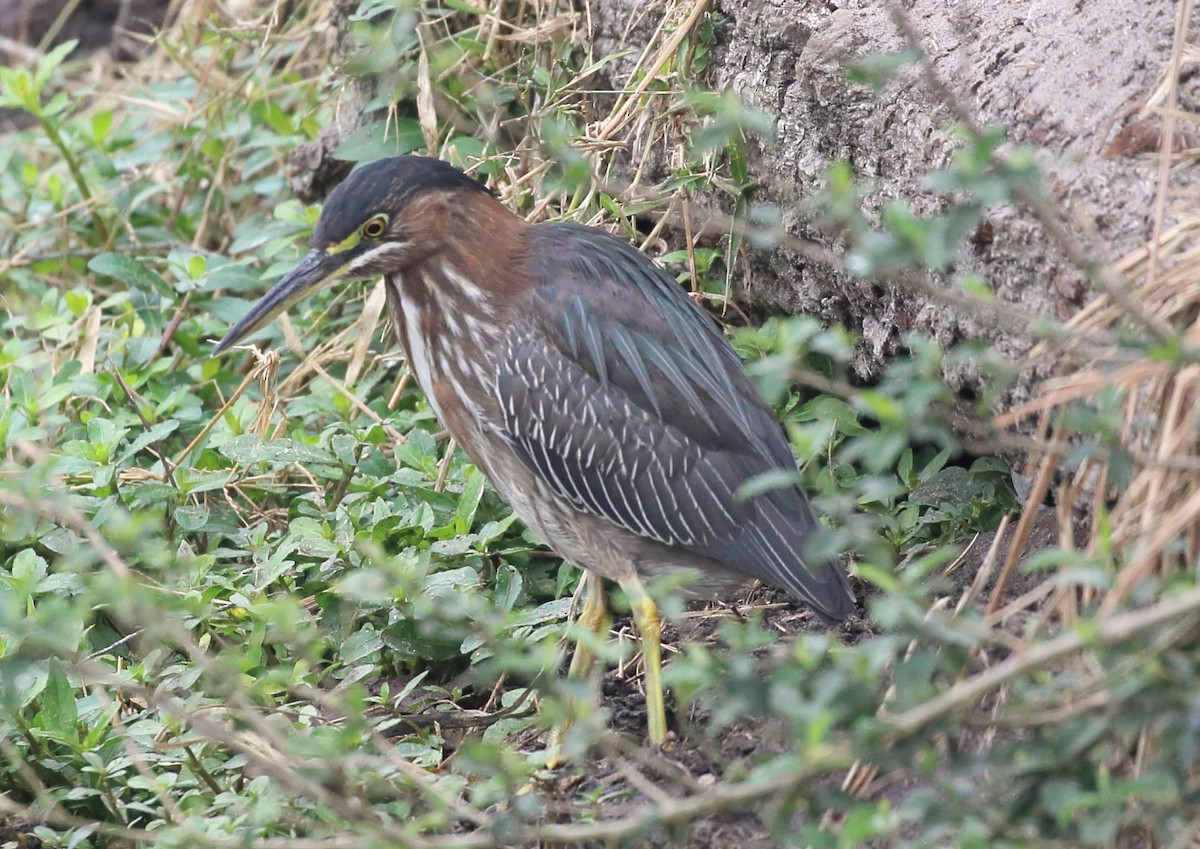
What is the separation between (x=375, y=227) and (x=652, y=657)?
1.11 metres

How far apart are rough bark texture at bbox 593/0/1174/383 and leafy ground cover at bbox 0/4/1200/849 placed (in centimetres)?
11

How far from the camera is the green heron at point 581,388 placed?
10.4 feet

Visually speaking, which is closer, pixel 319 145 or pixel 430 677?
pixel 430 677

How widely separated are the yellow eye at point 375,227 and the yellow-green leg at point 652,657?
964 mm

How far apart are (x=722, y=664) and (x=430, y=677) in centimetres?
147

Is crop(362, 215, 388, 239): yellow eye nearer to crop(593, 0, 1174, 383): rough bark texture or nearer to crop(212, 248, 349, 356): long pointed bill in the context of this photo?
crop(212, 248, 349, 356): long pointed bill

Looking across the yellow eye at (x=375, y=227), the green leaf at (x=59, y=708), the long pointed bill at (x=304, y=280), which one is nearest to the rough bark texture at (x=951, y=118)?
the yellow eye at (x=375, y=227)

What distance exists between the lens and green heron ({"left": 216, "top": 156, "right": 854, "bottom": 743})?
10.4ft

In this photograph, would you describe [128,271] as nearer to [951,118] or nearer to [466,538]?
[466,538]

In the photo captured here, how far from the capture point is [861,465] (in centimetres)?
364

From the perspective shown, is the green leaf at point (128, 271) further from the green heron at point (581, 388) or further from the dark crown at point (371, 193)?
the dark crown at point (371, 193)

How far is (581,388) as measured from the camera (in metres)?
3.23

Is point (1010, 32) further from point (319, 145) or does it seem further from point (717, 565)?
point (319, 145)

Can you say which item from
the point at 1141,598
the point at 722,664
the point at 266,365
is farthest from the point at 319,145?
the point at 1141,598
